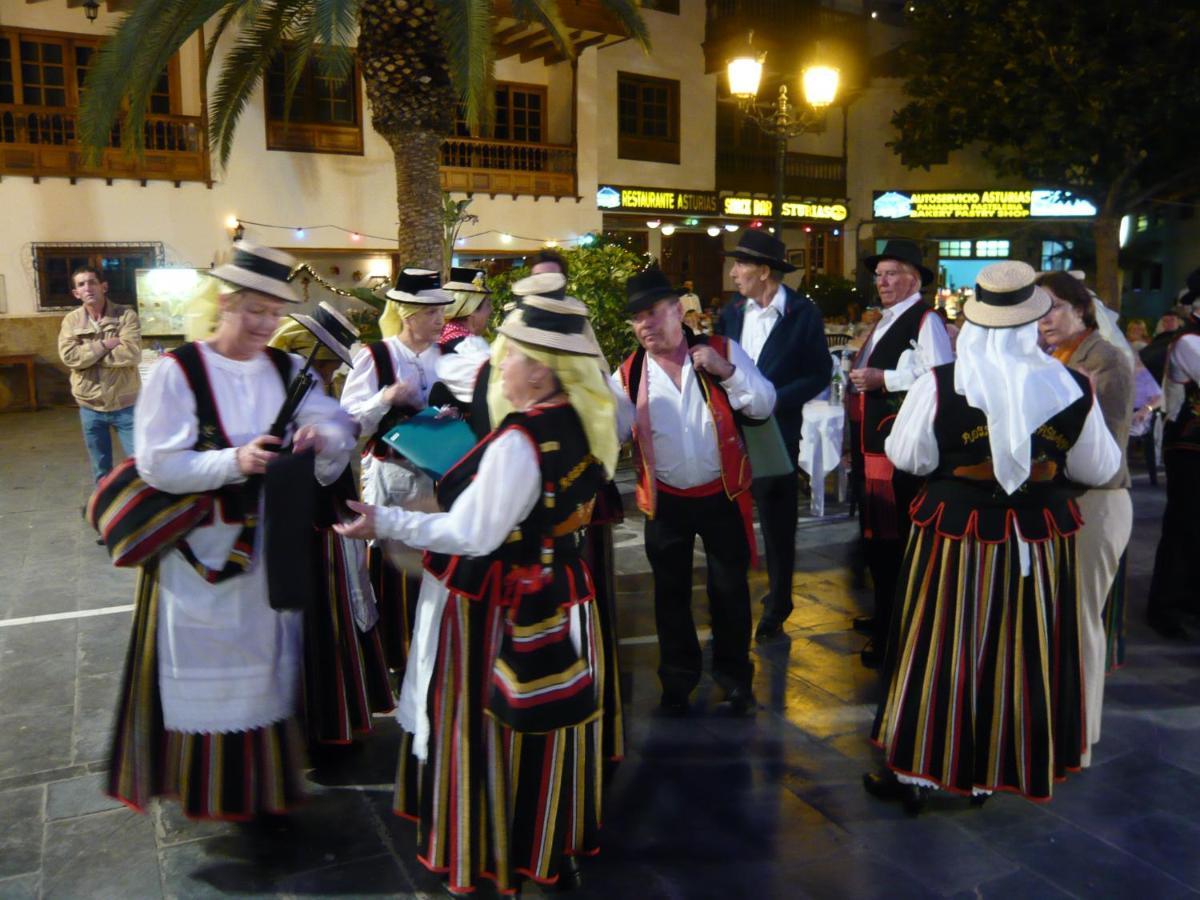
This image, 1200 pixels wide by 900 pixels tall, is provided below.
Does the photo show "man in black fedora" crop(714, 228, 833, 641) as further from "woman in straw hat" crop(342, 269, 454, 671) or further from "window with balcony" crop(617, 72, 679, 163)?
"window with balcony" crop(617, 72, 679, 163)

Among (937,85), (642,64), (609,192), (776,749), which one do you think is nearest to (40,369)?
(609,192)

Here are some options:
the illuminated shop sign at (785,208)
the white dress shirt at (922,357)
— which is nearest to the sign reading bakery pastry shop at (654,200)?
the illuminated shop sign at (785,208)

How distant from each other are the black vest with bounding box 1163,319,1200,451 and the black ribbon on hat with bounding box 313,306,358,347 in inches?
159

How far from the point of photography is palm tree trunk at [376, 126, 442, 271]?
10836 millimetres

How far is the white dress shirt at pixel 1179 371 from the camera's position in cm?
491

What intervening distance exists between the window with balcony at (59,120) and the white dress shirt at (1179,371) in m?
14.9

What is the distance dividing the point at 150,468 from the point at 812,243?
26521 millimetres

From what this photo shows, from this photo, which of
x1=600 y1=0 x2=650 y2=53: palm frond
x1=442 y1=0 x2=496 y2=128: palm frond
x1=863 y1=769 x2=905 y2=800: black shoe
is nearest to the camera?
x1=863 y1=769 x2=905 y2=800: black shoe

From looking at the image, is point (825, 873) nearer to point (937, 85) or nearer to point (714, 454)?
point (714, 454)

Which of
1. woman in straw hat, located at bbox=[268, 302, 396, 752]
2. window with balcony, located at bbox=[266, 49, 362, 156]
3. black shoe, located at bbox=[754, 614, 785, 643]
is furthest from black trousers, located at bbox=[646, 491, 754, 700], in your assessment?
window with balcony, located at bbox=[266, 49, 362, 156]

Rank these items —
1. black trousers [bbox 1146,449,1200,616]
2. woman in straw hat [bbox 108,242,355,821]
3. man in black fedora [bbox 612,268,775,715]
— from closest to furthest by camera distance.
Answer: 1. woman in straw hat [bbox 108,242,355,821]
2. man in black fedora [bbox 612,268,775,715]
3. black trousers [bbox 1146,449,1200,616]

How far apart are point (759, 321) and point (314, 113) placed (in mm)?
15451

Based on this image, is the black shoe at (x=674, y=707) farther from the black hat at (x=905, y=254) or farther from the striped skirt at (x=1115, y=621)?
the black hat at (x=905, y=254)

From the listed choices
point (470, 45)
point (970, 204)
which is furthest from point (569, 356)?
point (970, 204)
